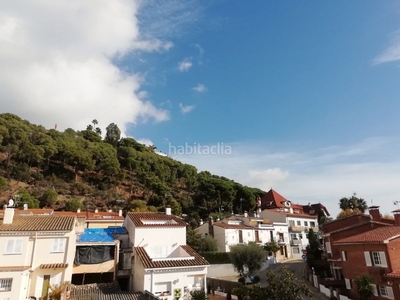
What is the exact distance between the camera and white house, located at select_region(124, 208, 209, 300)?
81.4ft

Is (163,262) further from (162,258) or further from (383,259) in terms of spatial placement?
(383,259)

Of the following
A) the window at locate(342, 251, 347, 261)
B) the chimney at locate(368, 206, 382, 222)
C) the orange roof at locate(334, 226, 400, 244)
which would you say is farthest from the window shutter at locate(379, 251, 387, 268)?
the chimney at locate(368, 206, 382, 222)

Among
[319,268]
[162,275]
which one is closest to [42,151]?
Result: [162,275]

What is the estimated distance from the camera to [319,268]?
132 ft

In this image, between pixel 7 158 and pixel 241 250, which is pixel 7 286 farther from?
pixel 7 158

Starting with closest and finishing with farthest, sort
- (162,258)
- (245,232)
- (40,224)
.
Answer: (40,224) → (162,258) → (245,232)

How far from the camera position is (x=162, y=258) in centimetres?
2709

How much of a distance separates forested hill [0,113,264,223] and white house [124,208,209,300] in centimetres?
3517

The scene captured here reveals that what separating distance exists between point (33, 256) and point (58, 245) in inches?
80.1

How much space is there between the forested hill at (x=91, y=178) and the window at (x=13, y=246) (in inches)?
1504

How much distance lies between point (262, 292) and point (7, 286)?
19623 mm

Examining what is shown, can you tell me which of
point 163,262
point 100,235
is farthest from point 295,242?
point 100,235

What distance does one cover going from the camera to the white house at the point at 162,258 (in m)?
24.8

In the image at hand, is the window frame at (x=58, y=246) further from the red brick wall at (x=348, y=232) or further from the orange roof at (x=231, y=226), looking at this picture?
the orange roof at (x=231, y=226)
